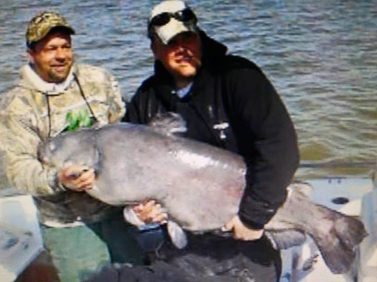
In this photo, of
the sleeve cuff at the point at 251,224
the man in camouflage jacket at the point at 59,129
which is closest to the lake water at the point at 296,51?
the man in camouflage jacket at the point at 59,129

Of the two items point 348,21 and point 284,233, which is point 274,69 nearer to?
point 348,21

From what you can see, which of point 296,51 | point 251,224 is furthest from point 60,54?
point 296,51

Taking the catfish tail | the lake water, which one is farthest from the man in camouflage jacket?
the lake water

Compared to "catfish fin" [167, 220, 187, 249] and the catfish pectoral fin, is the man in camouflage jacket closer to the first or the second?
"catfish fin" [167, 220, 187, 249]

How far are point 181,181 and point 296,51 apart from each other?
9.57m

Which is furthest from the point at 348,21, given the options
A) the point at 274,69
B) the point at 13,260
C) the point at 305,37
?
the point at 13,260

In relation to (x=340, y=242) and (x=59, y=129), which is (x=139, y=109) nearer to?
(x=59, y=129)

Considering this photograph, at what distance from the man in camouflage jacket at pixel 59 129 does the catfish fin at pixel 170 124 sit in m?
0.37

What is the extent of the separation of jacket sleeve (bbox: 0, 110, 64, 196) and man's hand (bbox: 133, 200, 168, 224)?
1.40 feet

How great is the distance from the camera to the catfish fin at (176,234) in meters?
3.50

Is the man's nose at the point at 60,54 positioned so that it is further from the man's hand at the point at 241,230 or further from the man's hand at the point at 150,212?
the man's hand at the point at 241,230

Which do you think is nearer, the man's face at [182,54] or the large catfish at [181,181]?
the man's face at [182,54]

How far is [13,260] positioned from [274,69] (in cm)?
754

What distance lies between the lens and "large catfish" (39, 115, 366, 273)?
3.46 m
